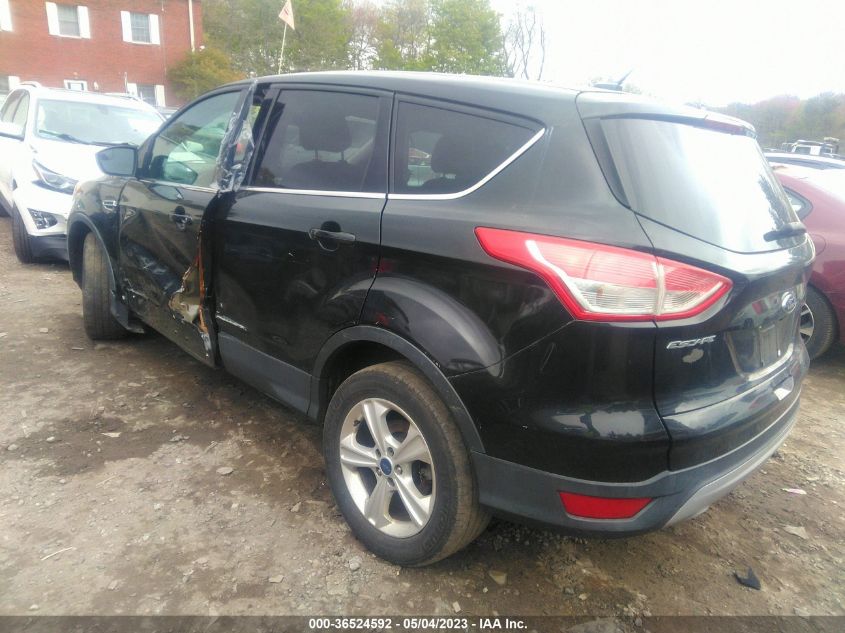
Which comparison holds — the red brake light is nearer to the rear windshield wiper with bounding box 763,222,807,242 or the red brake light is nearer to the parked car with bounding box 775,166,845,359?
the rear windshield wiper with bounding box 763,222,807,242

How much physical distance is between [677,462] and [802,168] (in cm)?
431

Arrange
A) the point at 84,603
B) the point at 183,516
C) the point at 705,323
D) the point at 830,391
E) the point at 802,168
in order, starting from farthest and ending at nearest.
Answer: the point at 802,168
the point at 830,391
the point at 183,516
the point at 84,603
the point at 705,323

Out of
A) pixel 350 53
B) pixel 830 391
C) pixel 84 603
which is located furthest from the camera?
pixel 350 53

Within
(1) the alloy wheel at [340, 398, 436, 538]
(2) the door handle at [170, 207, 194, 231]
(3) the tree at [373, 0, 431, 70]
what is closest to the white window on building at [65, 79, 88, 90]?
(3) the tree at [373, 0, 431, 70]

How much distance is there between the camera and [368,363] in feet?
8.11

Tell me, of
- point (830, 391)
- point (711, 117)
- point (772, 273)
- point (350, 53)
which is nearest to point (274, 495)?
point (772, 273)

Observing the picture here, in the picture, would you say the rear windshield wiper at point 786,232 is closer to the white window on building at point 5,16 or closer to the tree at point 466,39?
the white window on building at point 5,16

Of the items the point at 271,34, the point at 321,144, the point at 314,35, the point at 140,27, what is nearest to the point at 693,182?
the point at 321,144

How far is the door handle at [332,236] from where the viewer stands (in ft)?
7.31

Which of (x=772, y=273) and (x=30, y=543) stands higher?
(x=772, y=273)

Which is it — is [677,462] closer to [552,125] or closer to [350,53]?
[552,125]

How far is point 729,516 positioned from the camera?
270 cm

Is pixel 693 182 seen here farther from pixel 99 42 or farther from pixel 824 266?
pixel 99 42

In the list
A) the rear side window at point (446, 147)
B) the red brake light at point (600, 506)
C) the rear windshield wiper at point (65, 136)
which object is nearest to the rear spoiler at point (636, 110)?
the rear side window at point (446, 147)
